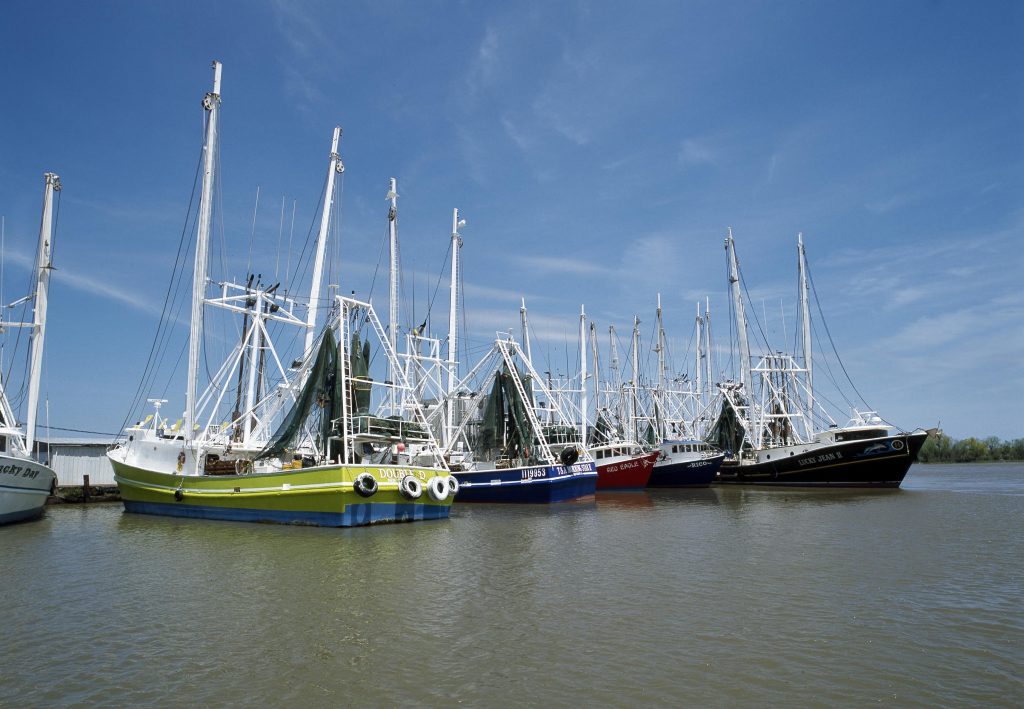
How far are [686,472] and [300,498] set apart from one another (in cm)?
3866

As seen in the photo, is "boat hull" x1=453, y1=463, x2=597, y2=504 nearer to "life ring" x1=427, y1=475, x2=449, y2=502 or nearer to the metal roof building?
"life ring" x1=427, y1=475, x2=449, y2=502

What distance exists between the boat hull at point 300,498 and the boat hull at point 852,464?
1404 inches

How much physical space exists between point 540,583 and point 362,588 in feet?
13.2

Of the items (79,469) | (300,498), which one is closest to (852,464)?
(300,498)

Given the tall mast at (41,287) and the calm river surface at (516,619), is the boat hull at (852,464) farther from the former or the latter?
the tall mast at (41,287)

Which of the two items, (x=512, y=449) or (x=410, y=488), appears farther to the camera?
(x=512, y=449)

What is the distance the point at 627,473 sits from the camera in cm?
4900

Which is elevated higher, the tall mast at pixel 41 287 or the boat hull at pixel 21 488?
the tall mast at pixel 41 287

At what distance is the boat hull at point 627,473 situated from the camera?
48.5 metres

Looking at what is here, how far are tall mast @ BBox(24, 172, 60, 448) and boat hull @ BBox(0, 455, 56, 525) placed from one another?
361cm

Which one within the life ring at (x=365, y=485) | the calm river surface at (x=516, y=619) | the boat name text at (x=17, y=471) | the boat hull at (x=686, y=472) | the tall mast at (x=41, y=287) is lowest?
the calm river surface at (x=516, y=619)

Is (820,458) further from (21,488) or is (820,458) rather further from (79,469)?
(79,469)

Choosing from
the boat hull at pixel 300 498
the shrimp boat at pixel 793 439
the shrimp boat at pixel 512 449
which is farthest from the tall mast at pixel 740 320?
the boat hull at pixel 300 498

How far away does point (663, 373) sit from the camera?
69438 millimetres
